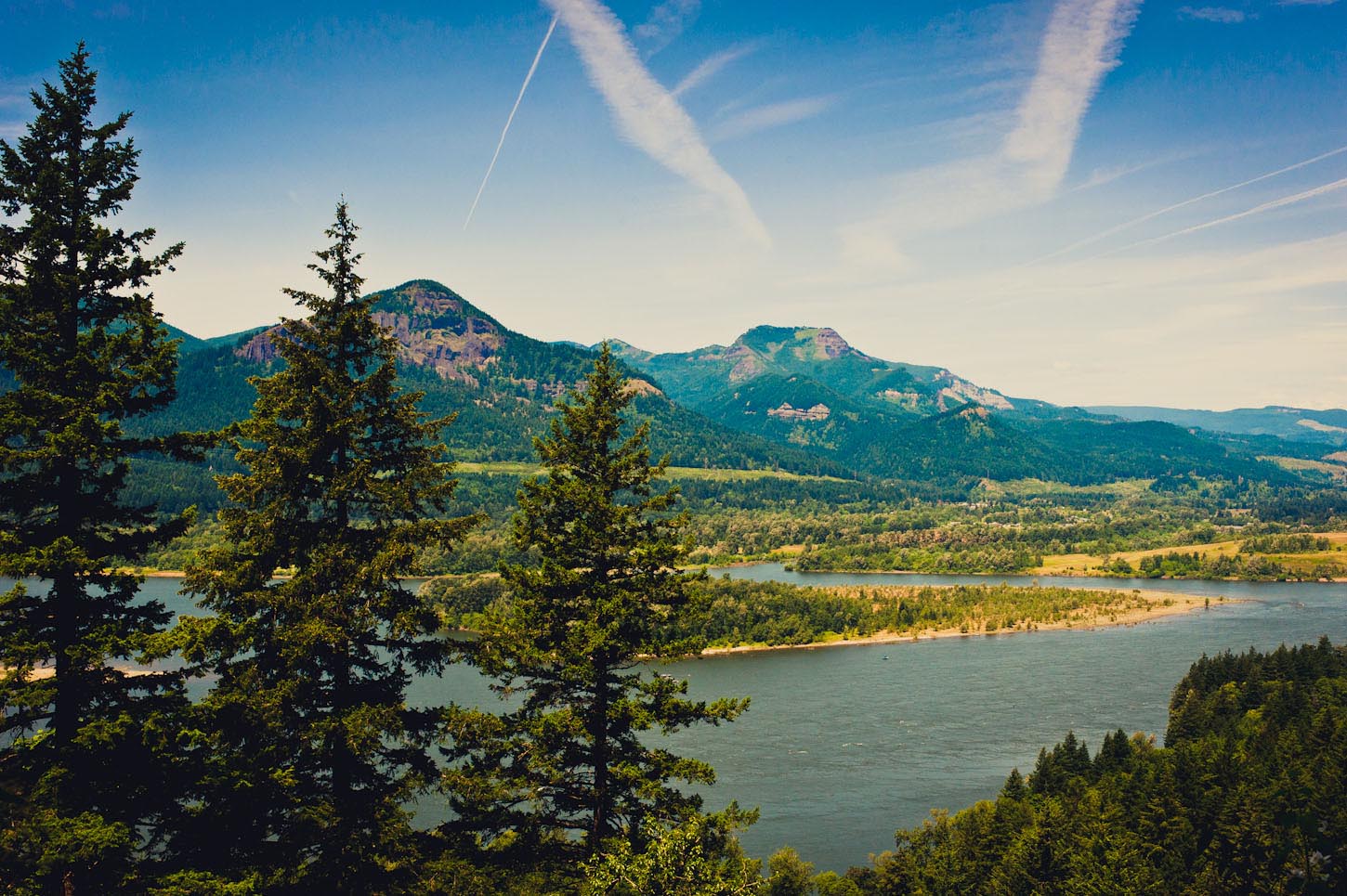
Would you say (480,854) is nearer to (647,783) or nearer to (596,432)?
(647,783)

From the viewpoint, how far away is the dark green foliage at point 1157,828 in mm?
40656

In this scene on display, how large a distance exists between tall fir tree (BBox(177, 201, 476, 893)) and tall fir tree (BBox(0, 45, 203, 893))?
2.73ft

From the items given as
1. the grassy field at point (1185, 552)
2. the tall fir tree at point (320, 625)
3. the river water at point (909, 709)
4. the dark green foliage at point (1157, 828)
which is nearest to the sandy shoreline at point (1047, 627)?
the river water at point (909, 709)

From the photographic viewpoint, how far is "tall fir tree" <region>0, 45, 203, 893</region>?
10.4 metres

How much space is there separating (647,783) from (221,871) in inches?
244

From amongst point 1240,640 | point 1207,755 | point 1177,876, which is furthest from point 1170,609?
point 1177,876

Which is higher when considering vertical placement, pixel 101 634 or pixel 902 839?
pixel 101 634

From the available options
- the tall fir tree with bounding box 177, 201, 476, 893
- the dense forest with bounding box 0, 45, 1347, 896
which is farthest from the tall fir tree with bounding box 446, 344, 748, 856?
the tall fir tree with bounding box 177, 201, 476, 893

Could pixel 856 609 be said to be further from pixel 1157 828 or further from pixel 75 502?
pixel 75 502

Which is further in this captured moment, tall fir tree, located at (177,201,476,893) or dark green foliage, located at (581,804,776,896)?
tall fir tree, located at (177,201,476,893)

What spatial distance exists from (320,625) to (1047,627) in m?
129

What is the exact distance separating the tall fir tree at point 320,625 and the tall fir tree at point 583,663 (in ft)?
3.69

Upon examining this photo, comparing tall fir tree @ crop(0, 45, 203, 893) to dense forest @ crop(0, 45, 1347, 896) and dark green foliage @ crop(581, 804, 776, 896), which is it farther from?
dark green foliage @ crop(581, 804, 776, 896)

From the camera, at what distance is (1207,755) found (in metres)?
50.9
